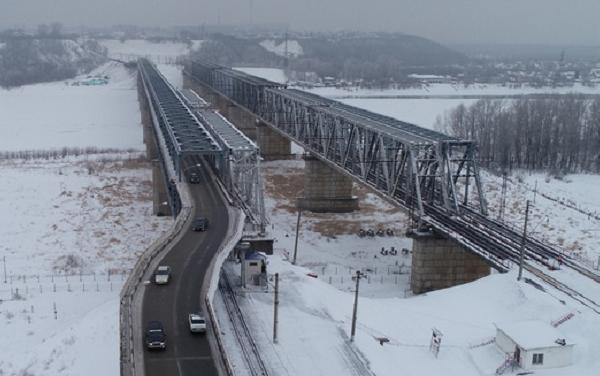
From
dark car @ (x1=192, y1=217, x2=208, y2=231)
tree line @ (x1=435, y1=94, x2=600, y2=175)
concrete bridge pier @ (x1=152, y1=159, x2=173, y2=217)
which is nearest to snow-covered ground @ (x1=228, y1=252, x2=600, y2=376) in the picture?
dark car @ (x1=192, y1=217, x2=208, y2=231)

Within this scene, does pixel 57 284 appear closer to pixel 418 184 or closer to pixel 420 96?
pixel 418 184

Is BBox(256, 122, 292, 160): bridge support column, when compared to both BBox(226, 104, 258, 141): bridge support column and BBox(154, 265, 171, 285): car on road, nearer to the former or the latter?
BBox(226, 104, 258, 141): bridge support column

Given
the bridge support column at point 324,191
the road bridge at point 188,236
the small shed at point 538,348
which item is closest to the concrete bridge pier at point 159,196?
the road bridge at point 188,236

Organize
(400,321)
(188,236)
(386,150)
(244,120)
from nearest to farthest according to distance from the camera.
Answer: (400,321), (188,236), (386,150), (244,120)

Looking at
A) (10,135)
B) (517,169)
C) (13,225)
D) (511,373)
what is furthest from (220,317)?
(10,135)

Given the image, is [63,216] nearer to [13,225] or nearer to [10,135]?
[13,225]

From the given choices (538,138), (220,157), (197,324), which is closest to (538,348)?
(197,324)
